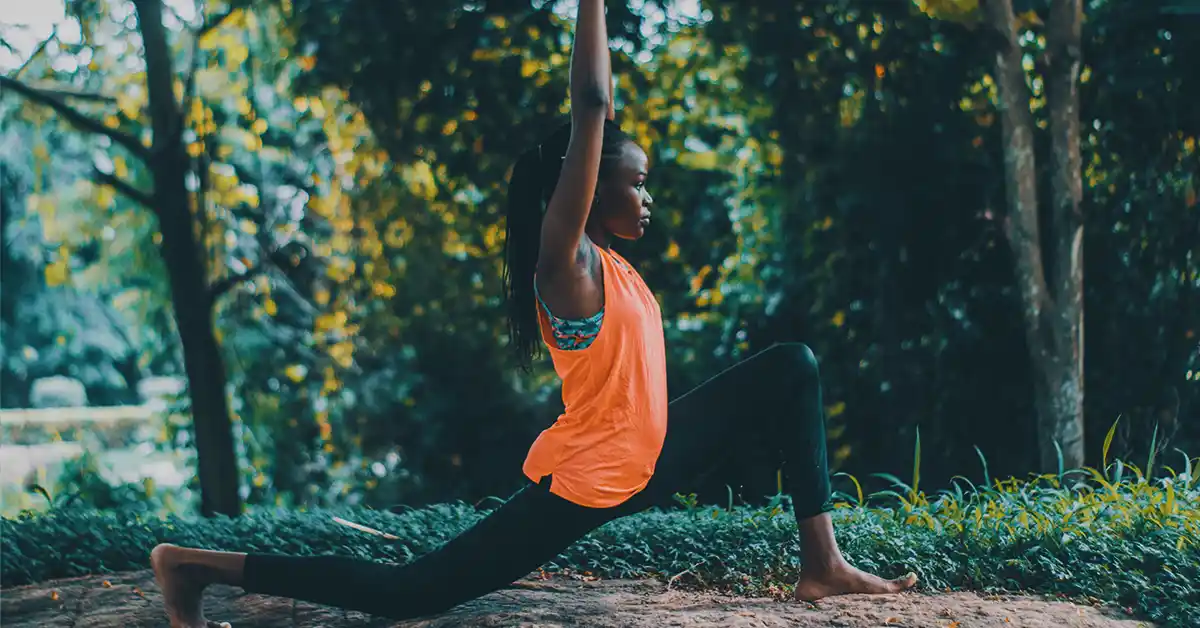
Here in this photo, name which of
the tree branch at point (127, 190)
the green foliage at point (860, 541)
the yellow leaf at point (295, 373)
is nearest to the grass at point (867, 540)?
the green foliage at point (860, 541)

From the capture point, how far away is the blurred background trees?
5.48 metres

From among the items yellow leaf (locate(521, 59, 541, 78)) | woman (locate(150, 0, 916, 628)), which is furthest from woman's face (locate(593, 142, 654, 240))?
yellow leaf (locate(521, 59, 541, 78))

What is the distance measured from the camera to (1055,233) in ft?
17.8

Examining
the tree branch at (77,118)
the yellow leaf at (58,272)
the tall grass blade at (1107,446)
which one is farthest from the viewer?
the yellow leaf at (58,272)

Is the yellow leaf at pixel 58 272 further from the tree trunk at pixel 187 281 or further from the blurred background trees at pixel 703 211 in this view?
the tree trunk at pixel 187 281

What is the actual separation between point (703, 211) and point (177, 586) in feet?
11.0

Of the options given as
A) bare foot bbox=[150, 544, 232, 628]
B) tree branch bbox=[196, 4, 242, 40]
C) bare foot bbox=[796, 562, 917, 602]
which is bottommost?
bare foot bbox=[796, 562, 917, 602]

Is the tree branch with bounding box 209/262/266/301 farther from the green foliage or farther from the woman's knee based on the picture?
the woman's knee

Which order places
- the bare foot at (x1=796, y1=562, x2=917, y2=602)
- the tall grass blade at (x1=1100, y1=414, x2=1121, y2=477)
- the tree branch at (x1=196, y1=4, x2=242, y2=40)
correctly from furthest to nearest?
the tree branch at (x1=196, y1=4, x2=242, y2=40) < the tall grass blade at (x1=1100, y1=414, x2=1121, y2=477) < the bare foot at (x1=796, y1=562, x2=917, y2=602)

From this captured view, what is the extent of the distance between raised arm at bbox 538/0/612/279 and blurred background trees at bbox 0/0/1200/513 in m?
2.94

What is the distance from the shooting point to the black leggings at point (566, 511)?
128 inches

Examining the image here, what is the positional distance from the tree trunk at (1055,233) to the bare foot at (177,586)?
148 inches

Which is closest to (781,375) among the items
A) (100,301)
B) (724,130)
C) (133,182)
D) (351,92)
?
(724,130)

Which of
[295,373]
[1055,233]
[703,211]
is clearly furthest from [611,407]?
[295,373]
